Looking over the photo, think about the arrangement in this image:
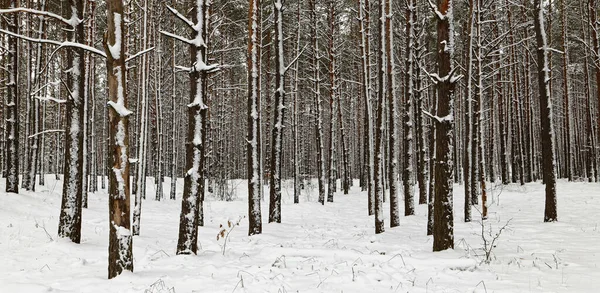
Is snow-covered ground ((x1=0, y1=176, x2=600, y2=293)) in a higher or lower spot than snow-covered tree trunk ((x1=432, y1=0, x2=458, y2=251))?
lower

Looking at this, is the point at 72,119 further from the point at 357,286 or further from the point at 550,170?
the point at 550,170

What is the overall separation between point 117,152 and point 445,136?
5858 mm

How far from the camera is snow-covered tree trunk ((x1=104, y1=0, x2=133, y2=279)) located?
545cm

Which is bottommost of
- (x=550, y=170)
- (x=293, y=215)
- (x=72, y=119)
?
(x=293, y=215)

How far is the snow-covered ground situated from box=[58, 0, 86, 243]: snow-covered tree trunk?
45 cm

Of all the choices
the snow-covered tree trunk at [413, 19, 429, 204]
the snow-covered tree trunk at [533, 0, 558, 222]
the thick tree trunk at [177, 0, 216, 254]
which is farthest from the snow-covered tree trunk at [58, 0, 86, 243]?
the snow-covered tree trunk at [533, 0, 558, 222]

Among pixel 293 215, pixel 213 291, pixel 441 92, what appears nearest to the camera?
Result: pixel 213 291

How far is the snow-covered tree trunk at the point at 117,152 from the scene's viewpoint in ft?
17.9

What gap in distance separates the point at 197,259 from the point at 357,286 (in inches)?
127

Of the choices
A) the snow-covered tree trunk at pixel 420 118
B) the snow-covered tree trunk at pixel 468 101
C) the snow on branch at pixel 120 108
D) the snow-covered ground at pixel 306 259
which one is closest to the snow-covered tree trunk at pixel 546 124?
the snow-covered ground at pixel 306 259

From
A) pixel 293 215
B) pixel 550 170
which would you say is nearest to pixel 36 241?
pixel 293 215

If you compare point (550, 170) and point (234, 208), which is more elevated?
point (550, 170)

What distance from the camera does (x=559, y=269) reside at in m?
5.69

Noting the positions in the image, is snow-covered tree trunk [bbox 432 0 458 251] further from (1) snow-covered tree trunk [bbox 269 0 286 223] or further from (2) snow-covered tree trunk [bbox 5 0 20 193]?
(2) snow-covered tree trunk [bbox 5 0 20 193]
